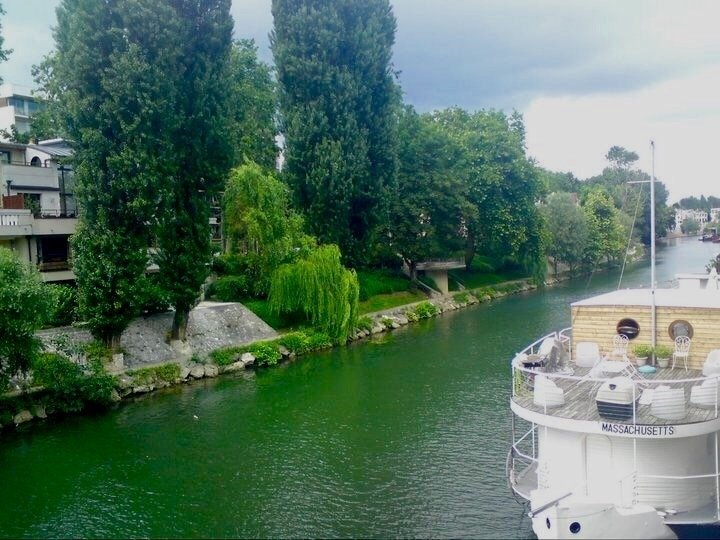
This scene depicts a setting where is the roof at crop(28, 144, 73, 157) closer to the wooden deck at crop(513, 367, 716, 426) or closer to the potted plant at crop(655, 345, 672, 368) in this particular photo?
the wooden deck at crop(513, 367, 716, 426)

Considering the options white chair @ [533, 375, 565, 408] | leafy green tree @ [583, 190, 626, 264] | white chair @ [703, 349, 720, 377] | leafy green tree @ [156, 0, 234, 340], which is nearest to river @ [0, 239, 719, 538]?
white chair @ [533, 375, 565, 408]

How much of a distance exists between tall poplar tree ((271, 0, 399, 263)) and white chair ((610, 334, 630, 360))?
2640 centimetres

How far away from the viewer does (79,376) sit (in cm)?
2573

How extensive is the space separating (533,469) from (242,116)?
3590 centimetres

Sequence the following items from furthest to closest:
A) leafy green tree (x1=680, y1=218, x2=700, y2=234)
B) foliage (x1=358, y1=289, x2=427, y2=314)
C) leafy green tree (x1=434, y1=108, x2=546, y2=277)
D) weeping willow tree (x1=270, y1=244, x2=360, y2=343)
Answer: leafy green tree (x1=680, y1=218, x2=700, y2=234), leafy green tree (x1=434, y1=108, x2=546, y2=277), foliage (x1=358, y1=289, x2=427, y2=314), weeping willow tree (x1=270, y1=244, x2=360, y2=343)

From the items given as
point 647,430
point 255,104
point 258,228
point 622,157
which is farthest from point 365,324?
point 622,157

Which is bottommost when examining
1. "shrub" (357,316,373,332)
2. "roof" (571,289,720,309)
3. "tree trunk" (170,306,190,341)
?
"shrub" (357,316,373,332)

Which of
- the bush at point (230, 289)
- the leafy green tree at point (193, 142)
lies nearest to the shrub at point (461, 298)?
the bush at point (230, 289)

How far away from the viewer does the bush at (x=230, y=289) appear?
3866cm

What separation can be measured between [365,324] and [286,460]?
70.5 feet

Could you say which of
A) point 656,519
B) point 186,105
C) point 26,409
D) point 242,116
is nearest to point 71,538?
point 26,409

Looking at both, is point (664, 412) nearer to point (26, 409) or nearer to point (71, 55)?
point (26, 409)

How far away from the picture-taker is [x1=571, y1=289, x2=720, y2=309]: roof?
17.0m

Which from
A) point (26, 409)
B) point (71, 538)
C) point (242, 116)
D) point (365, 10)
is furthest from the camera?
point (242, 116)
